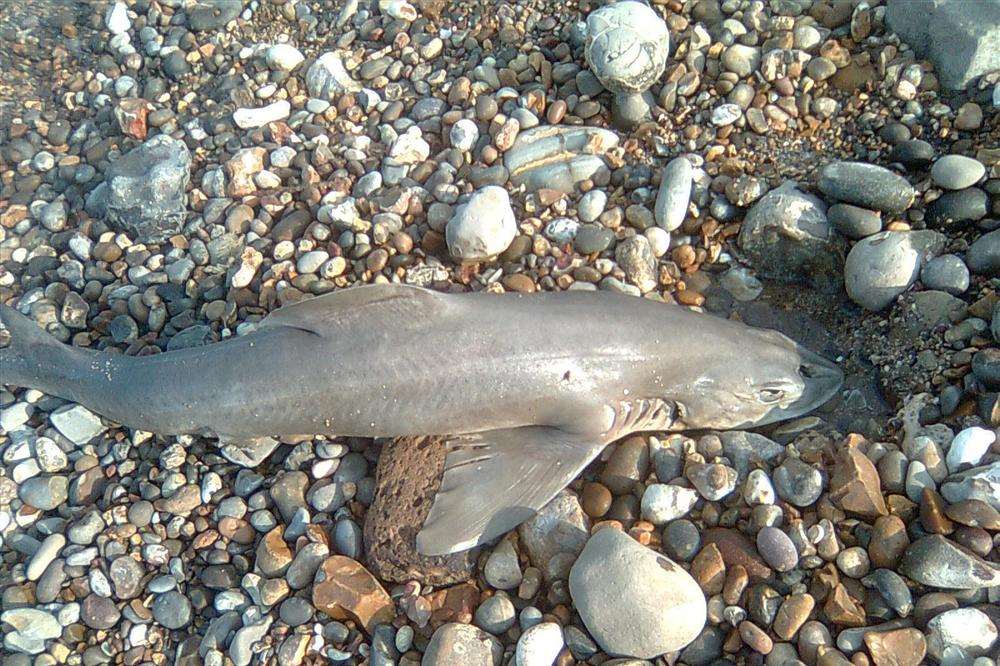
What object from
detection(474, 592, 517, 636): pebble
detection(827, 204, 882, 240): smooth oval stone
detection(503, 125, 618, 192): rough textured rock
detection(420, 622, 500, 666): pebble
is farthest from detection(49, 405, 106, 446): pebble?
detection(827, 204, 882, 240): smooth oval stone

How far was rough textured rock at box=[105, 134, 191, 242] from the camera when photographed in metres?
5.19

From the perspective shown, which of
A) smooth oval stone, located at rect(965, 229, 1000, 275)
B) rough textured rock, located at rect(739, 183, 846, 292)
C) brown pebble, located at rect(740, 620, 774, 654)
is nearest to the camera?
brown pebble, located at rect(740, 620, 774, 654)

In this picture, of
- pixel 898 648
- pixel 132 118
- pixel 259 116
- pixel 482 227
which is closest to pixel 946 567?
pixel 898 648

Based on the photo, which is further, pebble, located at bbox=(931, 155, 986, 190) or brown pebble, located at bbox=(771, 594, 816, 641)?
pebble, located at bbox=(931, 155, 986, 190)

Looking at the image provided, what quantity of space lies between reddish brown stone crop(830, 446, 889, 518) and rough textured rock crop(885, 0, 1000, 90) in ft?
8.78

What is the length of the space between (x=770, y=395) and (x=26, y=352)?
4.24 m

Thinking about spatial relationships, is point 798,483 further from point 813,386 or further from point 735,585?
point 813,386

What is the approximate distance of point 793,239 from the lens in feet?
15.2

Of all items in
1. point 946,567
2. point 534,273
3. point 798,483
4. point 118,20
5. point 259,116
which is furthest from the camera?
point 118,20

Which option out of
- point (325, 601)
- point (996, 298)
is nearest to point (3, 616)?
point (325, 601)

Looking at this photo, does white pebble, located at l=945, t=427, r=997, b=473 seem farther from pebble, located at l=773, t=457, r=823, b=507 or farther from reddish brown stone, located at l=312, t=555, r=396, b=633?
reddish brown stone, located at l=312, t=555, r=396, b=633

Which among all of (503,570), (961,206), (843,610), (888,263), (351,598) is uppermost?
(961,206)

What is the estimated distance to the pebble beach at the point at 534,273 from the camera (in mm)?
3596

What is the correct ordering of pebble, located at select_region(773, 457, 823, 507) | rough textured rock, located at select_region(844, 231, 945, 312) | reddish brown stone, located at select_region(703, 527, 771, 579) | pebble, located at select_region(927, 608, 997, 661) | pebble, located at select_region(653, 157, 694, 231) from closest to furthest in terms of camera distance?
pebble, located at select_region(927, 608, 997, 661) → reddish brown stone, located at select_region(703, 527, 771, 579) → pebble, located at select_region(773, 457, 823, 507) → rough textured rock, located at select_region(844, 231, 945, 312) → pebble, located at select_region(653, 157, 694, 231)
